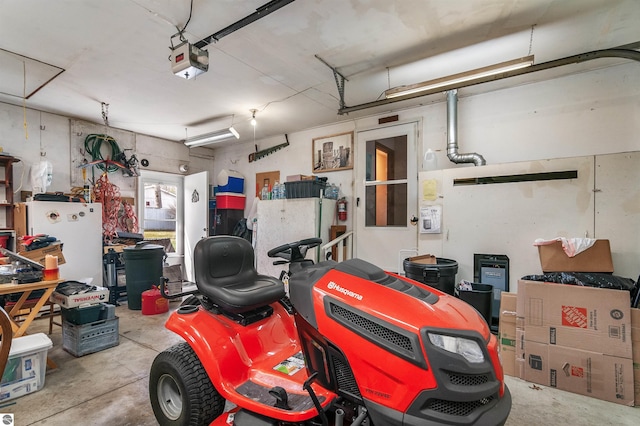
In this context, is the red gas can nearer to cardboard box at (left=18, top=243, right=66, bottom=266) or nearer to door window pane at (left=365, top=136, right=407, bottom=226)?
cardboard box at (left=18, top=243, right=66, bottom=266)

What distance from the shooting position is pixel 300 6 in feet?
7.48

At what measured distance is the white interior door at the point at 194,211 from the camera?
5777 mm

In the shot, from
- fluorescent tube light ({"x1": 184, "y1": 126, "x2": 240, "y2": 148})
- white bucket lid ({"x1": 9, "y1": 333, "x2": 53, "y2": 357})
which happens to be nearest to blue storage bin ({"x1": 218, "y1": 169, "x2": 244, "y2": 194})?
fluorescent tube light ({"x1": 184, "y1": 126, "x2": 240, "y2": 148})

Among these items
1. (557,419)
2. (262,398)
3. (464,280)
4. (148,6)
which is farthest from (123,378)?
(464,280)

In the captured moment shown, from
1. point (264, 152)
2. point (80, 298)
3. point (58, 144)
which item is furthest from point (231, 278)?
point (58, 144)

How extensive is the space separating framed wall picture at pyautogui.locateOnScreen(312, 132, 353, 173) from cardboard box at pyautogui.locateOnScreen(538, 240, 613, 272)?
279cm

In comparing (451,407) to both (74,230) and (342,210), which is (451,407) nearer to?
(342,210)

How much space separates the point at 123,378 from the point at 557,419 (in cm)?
321

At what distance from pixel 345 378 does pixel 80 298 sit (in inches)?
113

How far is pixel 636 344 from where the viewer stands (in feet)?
7.41

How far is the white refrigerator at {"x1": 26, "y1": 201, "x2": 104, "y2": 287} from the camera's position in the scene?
400 centimetres

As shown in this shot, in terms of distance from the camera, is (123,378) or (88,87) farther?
(88,87)

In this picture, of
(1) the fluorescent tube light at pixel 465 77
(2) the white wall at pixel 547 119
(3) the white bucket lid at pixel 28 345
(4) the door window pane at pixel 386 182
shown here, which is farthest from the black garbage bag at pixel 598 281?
(3) the white bucket lid at pixel 28 345

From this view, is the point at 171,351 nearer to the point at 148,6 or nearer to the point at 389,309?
the point at 389,309
